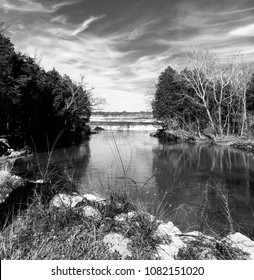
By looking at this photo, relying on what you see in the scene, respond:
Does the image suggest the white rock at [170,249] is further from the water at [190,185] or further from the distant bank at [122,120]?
the distant bank at [122,120]

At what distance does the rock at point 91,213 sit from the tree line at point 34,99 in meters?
10.1

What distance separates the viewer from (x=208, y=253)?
3482mm

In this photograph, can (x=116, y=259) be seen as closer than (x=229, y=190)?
Yes

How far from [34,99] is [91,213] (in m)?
23.4

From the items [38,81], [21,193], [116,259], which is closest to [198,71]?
[38,81]

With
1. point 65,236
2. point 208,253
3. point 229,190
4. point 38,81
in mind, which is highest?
point 38,81

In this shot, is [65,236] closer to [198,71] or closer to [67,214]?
[67,214]

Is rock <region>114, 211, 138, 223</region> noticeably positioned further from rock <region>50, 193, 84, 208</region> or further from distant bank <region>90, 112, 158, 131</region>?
distant bank <region>90, 112, 158, 131</region>

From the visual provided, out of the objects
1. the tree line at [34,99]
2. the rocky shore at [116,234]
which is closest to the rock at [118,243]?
the rocky shore at [116,234]

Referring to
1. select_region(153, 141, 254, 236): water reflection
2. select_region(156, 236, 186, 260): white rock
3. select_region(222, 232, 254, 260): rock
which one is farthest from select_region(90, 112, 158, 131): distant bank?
select_region(156, 236, 186, 260): white rock

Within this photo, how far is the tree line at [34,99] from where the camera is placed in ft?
66.2

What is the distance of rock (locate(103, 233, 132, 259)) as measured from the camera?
331 cm

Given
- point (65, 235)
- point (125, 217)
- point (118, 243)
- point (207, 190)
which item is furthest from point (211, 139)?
point (65, 235)

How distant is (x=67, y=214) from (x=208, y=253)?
1.91m
